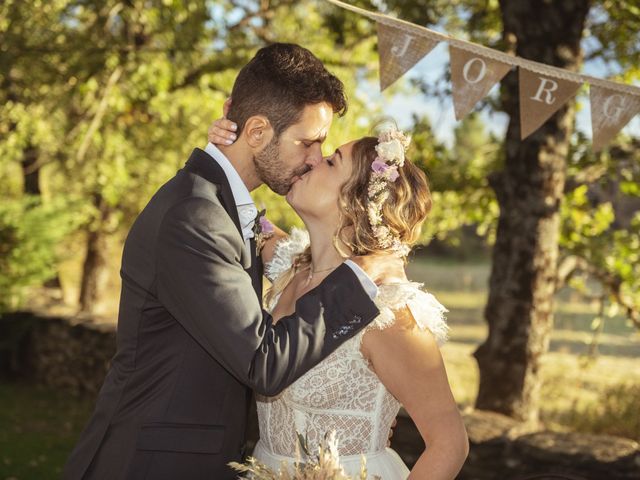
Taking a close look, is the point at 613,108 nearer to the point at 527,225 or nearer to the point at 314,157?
the point at 314,157

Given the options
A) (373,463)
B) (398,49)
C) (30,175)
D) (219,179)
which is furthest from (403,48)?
(30,175)

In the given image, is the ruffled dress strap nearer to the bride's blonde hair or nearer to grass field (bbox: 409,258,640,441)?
the bride's blonde hair

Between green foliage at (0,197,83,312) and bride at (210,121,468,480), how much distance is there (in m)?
8.05

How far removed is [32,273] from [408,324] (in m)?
8.79

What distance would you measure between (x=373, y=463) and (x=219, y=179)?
118 centimetres

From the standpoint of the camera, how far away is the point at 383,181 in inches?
116

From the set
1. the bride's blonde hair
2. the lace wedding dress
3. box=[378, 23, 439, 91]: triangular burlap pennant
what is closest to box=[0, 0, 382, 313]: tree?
box=[378, 23, 439, 91]: triangular burlap pennant

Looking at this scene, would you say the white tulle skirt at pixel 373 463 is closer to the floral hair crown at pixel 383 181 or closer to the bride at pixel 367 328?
the bride at pixel 367 328

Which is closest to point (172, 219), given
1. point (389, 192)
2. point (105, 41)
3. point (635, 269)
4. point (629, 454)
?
point (389, 192)

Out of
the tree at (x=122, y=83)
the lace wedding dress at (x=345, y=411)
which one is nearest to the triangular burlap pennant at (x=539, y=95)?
the lace wedding dress at (x=345, y=411)

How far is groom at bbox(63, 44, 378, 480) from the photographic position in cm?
233

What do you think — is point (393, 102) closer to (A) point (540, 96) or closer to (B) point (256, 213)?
(A) point (540, 96)

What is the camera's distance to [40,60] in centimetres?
1050

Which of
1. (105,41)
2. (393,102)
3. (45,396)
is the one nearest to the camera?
(45,396)
